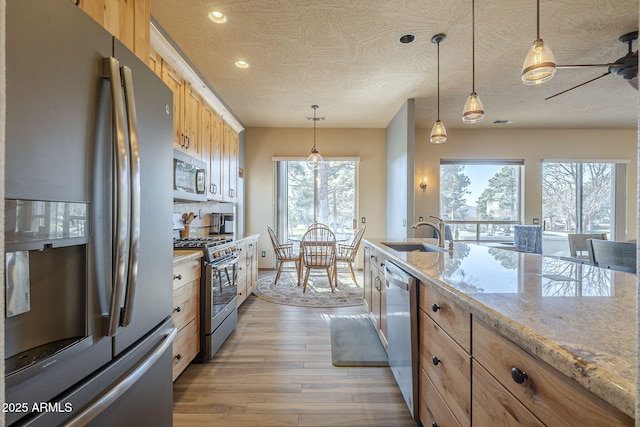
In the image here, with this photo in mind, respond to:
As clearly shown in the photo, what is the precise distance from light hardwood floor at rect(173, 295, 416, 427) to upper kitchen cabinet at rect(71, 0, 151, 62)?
1937 mm

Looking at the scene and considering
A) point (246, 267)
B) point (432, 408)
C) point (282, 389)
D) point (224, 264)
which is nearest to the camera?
point (432, 408)

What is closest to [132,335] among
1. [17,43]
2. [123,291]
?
[123,291]

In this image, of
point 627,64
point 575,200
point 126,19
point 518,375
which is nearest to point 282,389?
point 518,375

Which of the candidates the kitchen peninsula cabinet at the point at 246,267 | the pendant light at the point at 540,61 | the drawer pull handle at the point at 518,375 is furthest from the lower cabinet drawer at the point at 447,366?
the kitchen peninsula cabinet at the point at 246,267

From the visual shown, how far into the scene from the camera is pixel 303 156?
5234 millimetres

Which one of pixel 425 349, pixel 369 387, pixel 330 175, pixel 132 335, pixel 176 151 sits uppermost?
pixel 330 175

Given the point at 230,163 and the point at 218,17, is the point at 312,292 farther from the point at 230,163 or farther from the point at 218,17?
the point at 218,17

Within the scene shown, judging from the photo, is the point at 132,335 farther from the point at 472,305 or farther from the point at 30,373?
the point at 472,305

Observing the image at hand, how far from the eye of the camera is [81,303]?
0.70 m

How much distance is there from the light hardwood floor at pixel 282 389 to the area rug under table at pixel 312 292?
909 mm

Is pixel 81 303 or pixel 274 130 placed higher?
pixel 274 130

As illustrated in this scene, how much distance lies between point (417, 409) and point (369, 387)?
49 cm

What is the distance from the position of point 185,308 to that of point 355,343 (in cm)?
143

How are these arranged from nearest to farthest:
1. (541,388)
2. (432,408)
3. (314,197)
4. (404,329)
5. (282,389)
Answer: (541,388) < (432,408) < (404,329) < (282,389) < (314,197)
